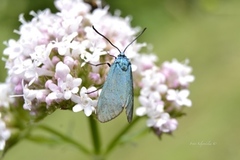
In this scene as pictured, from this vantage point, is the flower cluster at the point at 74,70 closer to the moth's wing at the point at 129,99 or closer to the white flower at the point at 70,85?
the white flower at the point at 70,85

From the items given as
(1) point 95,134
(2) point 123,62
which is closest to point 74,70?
(2) point 123,62

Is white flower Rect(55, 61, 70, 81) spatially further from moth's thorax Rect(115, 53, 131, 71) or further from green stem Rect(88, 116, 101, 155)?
green stem Rect(88, 116, 101, 155)

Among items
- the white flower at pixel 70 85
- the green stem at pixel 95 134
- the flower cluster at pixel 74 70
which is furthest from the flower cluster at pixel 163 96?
the white flower at pixel 70 85

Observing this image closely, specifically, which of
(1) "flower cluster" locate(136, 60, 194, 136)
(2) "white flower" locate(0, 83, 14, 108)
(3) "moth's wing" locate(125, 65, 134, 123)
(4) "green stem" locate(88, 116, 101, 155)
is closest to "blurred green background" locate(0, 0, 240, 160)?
(4) "green stem" locate(88, 116, 101, 155)

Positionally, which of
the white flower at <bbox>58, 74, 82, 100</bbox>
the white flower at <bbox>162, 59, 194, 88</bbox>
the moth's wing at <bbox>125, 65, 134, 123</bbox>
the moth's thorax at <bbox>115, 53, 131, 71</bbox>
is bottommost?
the moth's wing at <bbox>125, 65, 134, 123</bbox>

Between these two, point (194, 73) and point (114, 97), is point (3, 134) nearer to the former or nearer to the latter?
point (114, 97)

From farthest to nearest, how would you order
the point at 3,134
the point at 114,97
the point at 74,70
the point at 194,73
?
the point at 194,73 < the point at 3,134 < the point at 74,70 < the point at 114,97
